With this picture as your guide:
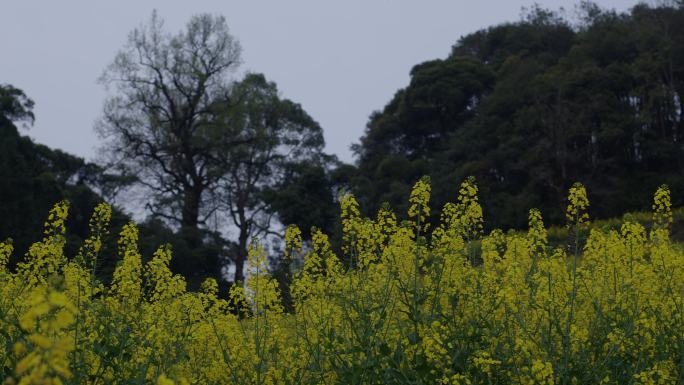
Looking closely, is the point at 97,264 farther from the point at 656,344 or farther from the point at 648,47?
the point at 648,47

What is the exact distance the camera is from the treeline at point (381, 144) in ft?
84.4

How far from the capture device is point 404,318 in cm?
555

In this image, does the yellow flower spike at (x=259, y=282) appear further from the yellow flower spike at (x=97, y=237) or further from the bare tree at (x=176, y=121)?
the bare tree at (x=176, y=121)

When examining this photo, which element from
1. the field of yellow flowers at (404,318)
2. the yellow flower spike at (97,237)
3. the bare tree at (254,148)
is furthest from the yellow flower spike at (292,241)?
the bare tree at (254,148)

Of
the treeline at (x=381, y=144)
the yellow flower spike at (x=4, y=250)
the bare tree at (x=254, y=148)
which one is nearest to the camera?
the yellow flower spike at (x=4, y=250)

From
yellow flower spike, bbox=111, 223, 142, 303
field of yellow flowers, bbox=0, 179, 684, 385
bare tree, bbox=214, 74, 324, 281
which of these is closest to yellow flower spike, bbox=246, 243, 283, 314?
field of yellow flowers, bbox=0, 179, 684, 385

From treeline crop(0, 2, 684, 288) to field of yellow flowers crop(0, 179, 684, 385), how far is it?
1825 centimetres

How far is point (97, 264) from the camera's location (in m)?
5.38

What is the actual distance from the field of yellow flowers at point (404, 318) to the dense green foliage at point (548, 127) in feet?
62.0

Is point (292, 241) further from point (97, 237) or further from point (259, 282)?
point (97, 237)

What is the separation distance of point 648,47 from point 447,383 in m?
30.5

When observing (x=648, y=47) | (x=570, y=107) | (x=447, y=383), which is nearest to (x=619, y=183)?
(x=570, y=107)

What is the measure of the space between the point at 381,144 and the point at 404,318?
30202 millimetres

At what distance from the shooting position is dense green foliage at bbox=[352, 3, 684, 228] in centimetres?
2647
